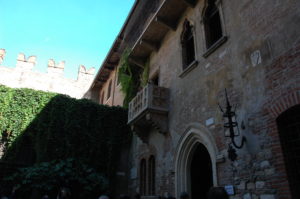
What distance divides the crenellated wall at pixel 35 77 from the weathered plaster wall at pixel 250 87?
1800 centimetres

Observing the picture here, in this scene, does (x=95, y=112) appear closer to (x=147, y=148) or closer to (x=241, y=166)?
(x=147, y=148)

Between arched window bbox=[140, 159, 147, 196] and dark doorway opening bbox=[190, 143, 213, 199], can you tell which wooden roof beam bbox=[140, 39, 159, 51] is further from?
dark doorway opening bbox=[190, 143, 213, 199]

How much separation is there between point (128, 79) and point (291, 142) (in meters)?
9.06

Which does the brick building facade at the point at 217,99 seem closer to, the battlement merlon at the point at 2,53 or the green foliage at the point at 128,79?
the green foliage at the point at 128,79

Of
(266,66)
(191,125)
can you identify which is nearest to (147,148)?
(191,125)

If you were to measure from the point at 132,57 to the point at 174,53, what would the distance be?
311cm

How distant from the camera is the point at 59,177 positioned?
9.52 m

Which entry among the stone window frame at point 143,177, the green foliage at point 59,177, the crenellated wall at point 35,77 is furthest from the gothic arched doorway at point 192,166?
the crenellated wall at point 35,77

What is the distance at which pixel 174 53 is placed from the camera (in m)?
9.27

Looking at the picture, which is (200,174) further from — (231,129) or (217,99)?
(231,129)

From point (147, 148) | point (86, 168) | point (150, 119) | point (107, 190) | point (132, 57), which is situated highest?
point (132, 57)

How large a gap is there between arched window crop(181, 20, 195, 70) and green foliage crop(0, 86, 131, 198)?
512 cm

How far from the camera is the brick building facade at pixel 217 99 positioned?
14.9 feet

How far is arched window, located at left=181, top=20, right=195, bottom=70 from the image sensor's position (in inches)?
341
